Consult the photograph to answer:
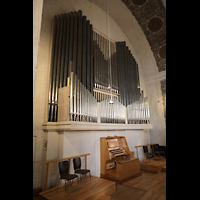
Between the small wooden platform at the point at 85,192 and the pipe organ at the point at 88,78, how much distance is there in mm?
1600

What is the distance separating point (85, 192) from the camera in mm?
3152

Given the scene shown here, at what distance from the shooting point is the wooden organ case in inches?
→ 171

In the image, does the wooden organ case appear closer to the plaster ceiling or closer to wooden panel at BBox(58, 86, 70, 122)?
wooden panel at BBox(58, 86, 70, 122)

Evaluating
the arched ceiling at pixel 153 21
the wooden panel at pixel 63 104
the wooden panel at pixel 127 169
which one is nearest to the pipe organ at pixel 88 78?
the wooden panel at pixel 63 104

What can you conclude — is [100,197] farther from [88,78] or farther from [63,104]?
[88,78]

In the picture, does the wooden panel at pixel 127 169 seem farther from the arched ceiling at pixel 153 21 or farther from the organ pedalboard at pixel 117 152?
the arched ceiling at pixel 153 21

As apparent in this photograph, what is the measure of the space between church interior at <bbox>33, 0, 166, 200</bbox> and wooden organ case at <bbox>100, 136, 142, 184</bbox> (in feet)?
0.09

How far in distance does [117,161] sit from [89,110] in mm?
1773

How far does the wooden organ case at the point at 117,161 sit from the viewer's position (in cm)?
436

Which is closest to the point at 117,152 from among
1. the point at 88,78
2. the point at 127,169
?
the point at 127,169

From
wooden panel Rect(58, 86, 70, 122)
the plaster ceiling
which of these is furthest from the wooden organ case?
the plaster ceiling

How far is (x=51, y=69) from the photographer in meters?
4.42
